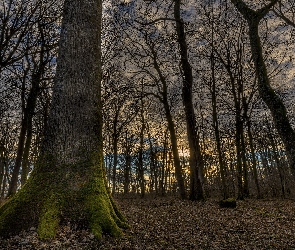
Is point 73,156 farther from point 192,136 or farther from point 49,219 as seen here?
point 192,136

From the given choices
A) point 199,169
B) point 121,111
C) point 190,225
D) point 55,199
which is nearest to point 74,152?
point 55,199

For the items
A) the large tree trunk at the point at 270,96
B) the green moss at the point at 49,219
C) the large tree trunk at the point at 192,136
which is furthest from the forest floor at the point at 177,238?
the large tree trunk at the point at 192,136

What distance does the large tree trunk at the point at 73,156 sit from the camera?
450cm

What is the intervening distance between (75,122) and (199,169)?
9439 millimetres

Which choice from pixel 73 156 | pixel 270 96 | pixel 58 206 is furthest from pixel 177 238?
pixel 270 96

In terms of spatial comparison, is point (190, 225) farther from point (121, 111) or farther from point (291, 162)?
point (121, 111)

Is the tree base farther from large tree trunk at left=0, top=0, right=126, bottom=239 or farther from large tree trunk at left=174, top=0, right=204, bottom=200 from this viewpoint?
large tree trunk at left=174, top=0, right=204, bottom=200

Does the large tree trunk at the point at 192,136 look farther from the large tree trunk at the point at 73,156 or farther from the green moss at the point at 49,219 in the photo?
the green moss at the point at 49,219

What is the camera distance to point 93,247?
4.06 metres

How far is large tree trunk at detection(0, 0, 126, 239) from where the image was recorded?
4.50 meters

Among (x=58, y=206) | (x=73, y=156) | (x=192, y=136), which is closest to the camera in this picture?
(x=58, y=206)

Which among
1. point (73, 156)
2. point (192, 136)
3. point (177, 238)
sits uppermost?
point (192, 136)

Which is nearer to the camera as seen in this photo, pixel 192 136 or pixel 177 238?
pixel 177 238

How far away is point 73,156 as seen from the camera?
5.01 m
